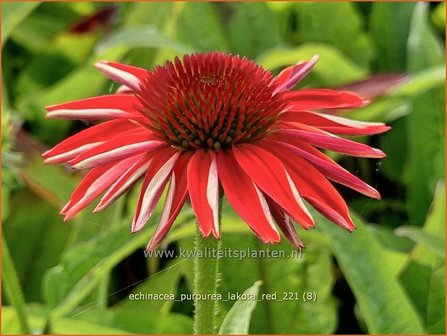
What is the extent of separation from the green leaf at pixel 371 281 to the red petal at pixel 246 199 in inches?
6.6

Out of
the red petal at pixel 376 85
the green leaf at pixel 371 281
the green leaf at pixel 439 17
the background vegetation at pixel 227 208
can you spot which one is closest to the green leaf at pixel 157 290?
the background vegetation at pixel 227 208

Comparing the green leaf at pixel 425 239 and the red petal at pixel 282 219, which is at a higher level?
the red petal at pixel 282 219

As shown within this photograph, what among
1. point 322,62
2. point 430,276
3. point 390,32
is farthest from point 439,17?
point 430,276

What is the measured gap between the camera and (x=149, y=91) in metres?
0.47

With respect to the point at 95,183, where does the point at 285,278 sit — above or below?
below

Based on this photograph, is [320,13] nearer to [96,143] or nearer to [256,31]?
[256,31]

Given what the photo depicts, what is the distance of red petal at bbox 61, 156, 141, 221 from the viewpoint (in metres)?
0.42

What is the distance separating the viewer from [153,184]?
42 cm

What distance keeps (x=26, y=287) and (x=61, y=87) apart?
242mm

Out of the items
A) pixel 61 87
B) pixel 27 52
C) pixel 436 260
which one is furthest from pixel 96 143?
pixel 27 52

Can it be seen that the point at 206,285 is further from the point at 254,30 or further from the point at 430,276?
the point at 254,30

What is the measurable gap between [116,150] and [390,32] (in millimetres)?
612

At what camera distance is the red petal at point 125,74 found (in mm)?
484

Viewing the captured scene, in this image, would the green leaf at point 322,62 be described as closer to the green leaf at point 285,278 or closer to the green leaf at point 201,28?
the green leaf at point 201,28
